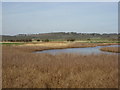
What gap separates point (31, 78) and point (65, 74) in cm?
160

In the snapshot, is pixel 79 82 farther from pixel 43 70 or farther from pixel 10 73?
pixel 10 73

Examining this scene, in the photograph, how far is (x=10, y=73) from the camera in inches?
283

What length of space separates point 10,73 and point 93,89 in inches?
155

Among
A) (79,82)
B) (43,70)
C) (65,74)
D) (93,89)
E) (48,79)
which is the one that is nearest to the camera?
(93,89)

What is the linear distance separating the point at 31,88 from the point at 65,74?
81.3 inches

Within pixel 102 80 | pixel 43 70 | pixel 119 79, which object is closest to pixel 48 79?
pixel 43 70

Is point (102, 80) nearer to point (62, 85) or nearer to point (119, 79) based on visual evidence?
point (119, 79)

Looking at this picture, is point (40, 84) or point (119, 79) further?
point (119, 79)

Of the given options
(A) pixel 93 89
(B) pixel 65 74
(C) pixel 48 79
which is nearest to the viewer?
(A) pixel 93 89

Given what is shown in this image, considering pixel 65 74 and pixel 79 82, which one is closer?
pixel 79 82

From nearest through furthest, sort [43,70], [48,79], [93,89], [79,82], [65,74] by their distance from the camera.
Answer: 1. [93,89]
2. [79,82]
3. [48,79]
4. [65,74]
5. [43,70]

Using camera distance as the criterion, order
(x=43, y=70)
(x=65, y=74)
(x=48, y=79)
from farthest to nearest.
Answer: (x=43, y=70) → (x=65, y=74) → (x=48, y=79)

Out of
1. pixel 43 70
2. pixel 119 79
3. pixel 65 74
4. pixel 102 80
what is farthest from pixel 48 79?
pixel 119 79

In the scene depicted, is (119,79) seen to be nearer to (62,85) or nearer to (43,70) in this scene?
(62,85)
